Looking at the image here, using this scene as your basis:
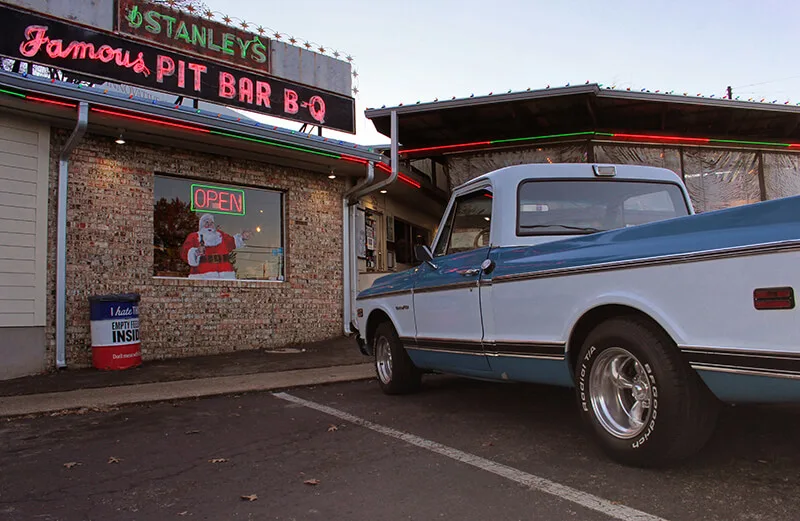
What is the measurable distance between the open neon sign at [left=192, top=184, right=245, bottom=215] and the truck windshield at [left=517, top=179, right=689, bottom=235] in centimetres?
690

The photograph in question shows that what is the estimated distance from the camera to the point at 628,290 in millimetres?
3199

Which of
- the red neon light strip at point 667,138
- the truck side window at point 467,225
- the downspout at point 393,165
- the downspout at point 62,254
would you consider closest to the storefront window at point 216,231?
the downspout at point 62,254

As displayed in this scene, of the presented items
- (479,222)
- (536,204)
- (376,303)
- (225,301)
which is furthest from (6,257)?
(536,204)

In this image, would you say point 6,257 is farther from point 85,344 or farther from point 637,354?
point 637,354

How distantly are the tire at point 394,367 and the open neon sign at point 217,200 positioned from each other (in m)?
5.09

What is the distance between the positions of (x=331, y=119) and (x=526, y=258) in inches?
341

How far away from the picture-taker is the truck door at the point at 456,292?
4.51 meters

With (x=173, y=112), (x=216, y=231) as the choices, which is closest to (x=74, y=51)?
(x=173, y=112)

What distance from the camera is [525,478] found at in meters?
3.32

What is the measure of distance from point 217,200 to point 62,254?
2645mm

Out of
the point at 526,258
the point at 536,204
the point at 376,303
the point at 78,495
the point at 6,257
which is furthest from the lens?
the point at 6,257

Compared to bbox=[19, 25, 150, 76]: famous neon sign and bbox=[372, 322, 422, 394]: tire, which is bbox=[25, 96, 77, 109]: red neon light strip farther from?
bbox=[372, 322, 422, 394]: tire

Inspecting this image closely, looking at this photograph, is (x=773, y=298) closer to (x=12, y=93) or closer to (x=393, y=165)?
(x=12, y=93)

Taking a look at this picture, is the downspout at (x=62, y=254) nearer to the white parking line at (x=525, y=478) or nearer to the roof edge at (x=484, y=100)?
the white parking line at (x=525, y=478)
